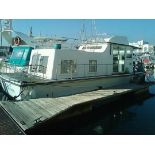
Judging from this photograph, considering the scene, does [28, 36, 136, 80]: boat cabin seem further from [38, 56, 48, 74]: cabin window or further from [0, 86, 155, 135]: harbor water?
[0, 86, 155, 135]: harbor water

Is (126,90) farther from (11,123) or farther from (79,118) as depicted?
(11,123)

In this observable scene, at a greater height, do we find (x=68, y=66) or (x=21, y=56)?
(x=21, y=56)

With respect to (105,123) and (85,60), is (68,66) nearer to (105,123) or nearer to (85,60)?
(85,60)

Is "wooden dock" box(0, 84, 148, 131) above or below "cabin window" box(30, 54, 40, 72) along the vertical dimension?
below

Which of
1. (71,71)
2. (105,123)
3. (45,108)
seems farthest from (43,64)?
(105,123)

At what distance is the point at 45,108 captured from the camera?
10.2 metres

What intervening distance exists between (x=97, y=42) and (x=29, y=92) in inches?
253

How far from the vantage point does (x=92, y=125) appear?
1093 cm

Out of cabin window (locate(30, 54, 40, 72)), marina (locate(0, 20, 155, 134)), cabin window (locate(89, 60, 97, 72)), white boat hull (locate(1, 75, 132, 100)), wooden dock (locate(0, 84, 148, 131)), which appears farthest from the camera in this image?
cabin window (locate(89, 60, 97, 72))

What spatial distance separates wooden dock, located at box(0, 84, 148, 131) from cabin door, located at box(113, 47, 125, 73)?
4288 millimetres

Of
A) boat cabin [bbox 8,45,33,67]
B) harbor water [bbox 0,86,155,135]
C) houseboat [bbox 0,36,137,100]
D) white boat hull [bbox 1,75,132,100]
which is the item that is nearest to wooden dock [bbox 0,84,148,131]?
harbor water [bbox 0,86,155,135]

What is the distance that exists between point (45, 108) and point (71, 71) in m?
3.93

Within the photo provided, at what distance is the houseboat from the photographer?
12305 mm

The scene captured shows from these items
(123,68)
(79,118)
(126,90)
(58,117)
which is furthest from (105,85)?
(58,117)
